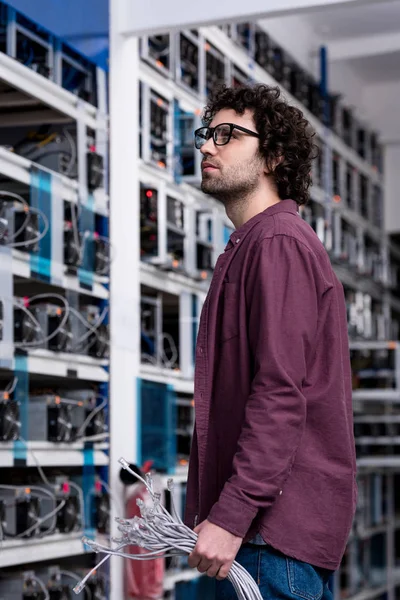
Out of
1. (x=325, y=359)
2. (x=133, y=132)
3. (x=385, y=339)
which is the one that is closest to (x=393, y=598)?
(x=385, y=339)

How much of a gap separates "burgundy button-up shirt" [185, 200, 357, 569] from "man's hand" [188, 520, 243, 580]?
0.09 ft

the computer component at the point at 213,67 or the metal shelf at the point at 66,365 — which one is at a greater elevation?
the computer component at the point at 213,67

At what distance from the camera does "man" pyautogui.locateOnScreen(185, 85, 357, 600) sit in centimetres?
187

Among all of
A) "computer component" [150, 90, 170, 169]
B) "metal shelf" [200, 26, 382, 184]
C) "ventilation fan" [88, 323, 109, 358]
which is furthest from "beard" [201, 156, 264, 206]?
"metal shelf" [200, 26, 382, 184]

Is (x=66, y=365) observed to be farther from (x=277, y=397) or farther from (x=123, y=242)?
(x=277, y=397)

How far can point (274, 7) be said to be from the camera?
4.47 metres

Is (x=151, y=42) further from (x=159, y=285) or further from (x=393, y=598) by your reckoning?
(x=393, y=598)

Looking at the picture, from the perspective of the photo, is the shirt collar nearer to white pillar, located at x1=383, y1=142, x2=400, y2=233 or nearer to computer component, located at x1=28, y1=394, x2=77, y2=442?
computer component, located at x1=28, y1=394, x2=77, y2=442

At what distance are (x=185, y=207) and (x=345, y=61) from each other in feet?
14.2

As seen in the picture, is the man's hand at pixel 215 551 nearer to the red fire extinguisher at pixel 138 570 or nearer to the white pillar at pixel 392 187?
the red fire extinguisher at pixel 138 570

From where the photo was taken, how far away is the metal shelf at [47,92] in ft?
13.1

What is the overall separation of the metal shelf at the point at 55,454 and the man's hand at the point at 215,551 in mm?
2076

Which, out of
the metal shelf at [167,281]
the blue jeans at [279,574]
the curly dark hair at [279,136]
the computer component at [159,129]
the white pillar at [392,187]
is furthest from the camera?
the white pillar at [392,187]

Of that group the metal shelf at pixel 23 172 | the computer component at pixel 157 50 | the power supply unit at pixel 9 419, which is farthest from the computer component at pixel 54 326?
the computer component at pixel 157 50
